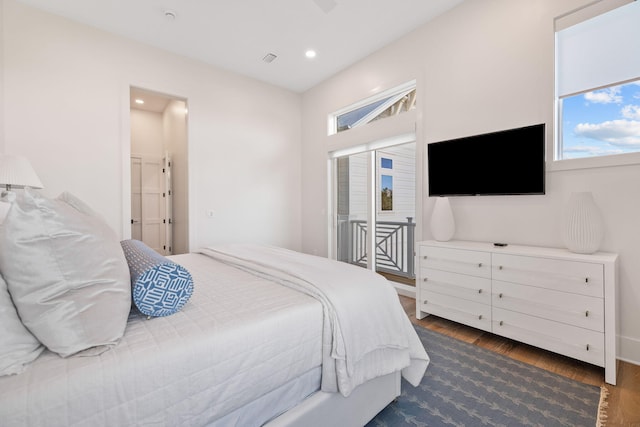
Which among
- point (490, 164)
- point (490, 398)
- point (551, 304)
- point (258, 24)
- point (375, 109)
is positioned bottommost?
point (490, 398)

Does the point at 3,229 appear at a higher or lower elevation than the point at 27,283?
higher

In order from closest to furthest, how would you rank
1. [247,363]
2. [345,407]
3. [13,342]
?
[13,342]
[247,363]
[345,407]

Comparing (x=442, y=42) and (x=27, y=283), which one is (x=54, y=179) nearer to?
(x=27, y=283)

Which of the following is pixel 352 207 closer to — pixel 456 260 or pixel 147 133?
pixel 456 260

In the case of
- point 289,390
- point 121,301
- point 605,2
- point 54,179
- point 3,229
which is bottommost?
point 289,390

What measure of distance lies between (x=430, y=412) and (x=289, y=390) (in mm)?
905

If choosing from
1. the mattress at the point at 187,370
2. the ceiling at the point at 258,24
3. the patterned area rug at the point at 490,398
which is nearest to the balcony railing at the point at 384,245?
the patterned area rug at the point at 490,398

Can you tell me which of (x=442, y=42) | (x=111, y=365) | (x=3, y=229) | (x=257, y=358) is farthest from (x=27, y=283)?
(x=442, y=42)

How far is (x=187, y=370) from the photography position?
3.05 ft

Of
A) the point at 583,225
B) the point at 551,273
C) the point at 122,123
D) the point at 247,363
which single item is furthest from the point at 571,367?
the point at 122,123

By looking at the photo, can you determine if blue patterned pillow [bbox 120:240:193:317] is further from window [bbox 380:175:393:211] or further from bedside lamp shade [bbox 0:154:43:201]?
window [bbox 380:175:393:211]

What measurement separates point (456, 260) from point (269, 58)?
342 centimetres

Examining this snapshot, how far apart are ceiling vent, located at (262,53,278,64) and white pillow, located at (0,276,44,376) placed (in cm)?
371

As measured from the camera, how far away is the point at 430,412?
5.12 ft
